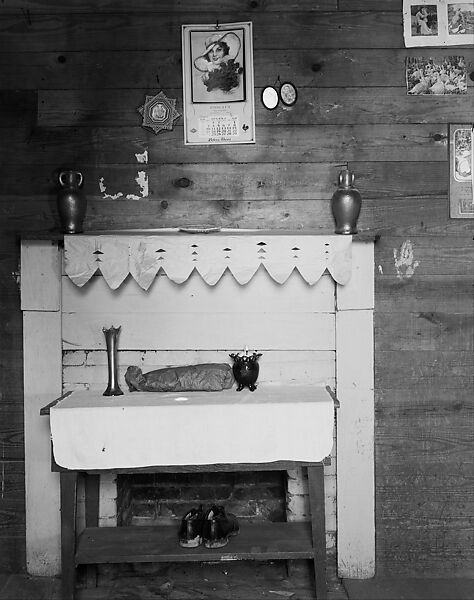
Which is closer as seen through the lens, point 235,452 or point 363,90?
point 235,452

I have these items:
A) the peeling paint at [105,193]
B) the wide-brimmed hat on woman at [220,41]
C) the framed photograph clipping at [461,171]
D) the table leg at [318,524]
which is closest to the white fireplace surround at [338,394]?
the peeling paint at [105,193]

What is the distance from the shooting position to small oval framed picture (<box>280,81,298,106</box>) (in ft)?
9.84

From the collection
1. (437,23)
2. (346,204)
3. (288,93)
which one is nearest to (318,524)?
(346,204)

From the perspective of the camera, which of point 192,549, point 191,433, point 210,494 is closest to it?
point 191,433

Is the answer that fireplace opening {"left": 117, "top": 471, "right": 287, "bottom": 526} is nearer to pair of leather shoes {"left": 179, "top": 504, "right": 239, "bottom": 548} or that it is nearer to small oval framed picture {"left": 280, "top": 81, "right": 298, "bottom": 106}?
pair of leather shoes {"left": 179, "top": 504, "right": 239, "bottom": 548}

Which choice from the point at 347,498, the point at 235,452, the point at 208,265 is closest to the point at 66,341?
the point at 208,265

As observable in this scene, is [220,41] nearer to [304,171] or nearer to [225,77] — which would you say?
[225,77]

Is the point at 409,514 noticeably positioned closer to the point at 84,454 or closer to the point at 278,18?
the point at 84,454

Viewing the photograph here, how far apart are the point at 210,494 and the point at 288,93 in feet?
5.80

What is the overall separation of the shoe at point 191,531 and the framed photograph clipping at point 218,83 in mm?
1522

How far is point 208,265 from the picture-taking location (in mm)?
2881

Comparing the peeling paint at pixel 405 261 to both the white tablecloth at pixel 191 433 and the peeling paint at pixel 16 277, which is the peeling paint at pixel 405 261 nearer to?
the white tablecloth at pixel 191 433

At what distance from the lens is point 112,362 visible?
112 inches

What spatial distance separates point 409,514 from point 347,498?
286mm
